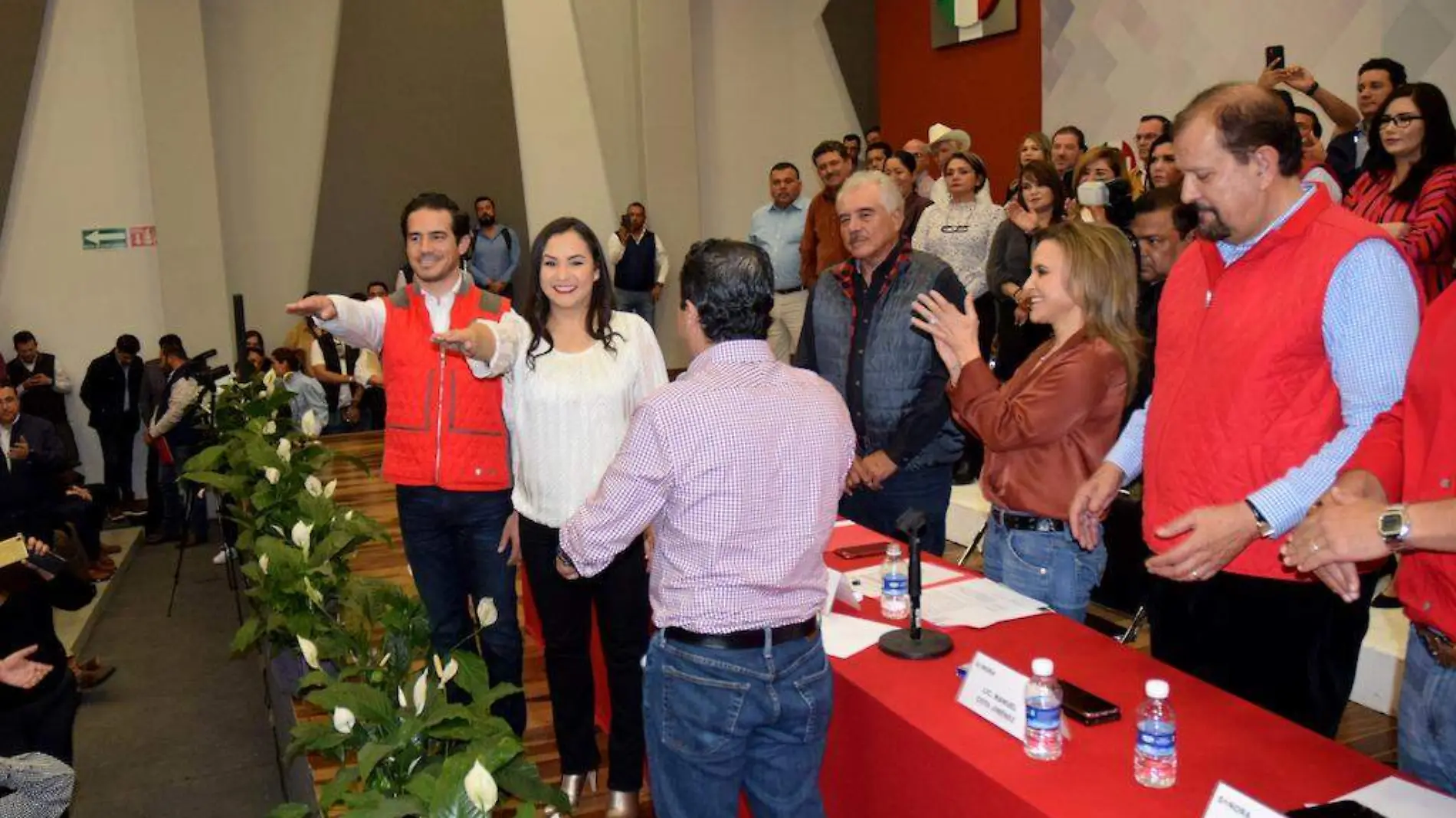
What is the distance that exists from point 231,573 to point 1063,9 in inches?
249

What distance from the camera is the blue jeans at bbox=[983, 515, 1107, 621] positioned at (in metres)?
2.48

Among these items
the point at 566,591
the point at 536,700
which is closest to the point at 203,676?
the point at 536,700

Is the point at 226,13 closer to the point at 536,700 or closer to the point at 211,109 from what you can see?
the point at 211,109

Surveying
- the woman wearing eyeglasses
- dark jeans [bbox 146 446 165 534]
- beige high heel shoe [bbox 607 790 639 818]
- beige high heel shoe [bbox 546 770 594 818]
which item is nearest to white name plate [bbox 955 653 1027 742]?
beige high heel shoe [bbox 607 790 639 818]

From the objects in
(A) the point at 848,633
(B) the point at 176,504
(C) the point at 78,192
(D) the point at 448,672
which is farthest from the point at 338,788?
(C) the point at 78,192

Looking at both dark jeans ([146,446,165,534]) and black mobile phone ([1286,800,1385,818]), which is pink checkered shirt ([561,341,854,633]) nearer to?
black mobile phone ([1286,800,1385,818])

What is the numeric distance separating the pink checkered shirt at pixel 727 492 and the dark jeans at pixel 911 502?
1.29m

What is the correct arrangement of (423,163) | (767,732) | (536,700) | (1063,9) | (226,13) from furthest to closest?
(423,163) < (226,13) < (1063,9) < (536,700) < (767,732)

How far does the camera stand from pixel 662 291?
10688 mm

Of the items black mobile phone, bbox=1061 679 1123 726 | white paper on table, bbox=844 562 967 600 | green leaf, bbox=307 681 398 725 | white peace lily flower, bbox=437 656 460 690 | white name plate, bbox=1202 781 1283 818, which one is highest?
white name plate, bbox=1202 781 1283 818

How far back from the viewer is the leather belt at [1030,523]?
2.48 metres

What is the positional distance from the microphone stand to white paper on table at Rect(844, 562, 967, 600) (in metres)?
0.28

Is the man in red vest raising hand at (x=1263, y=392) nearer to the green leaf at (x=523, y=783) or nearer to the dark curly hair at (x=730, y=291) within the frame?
the dark curly hair at (x=730, y=291)

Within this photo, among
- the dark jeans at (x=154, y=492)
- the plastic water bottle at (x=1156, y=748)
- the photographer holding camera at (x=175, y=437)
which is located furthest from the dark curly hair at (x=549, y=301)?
the dark jeans at (x=154, y=492)
